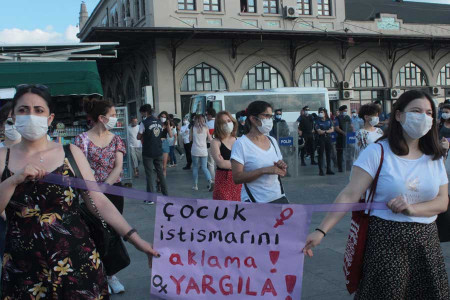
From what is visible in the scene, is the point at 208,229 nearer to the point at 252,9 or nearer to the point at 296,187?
the point at 296,187

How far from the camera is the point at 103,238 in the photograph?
3.33 m

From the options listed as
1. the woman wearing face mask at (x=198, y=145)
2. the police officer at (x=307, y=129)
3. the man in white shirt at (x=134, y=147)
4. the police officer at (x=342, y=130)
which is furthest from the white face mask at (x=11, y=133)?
the police officer at (x=307, y=129)

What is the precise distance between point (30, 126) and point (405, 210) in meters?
2.11

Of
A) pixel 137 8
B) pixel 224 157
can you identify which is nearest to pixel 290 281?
pixel 224 157

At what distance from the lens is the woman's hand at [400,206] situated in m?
2.73

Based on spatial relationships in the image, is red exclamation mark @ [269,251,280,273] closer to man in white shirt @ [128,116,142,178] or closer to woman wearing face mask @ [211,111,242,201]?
woman wearing face mask @ [211,111,242,201]

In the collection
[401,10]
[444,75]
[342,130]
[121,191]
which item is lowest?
[121,191]

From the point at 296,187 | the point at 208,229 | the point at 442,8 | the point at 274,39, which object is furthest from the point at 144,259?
the point at 442,8

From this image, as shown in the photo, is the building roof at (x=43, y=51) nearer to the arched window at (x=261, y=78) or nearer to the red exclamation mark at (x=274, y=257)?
the red exclamation mark at (x=274, y=257)

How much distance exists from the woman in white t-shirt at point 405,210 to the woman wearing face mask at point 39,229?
132 cm

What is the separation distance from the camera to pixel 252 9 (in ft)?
101

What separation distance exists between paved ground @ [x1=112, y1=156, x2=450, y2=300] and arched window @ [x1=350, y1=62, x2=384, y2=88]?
22.2 m

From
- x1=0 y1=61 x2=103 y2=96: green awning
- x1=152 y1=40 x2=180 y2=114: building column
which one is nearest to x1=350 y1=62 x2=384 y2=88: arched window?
x1=152 y1=40 x2=180 y2=114: building column

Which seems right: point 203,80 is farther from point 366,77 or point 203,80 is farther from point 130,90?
point 366,77
